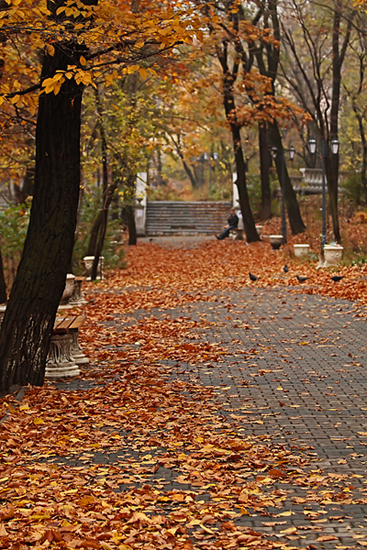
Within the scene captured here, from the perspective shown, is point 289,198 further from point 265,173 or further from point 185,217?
point 185,217

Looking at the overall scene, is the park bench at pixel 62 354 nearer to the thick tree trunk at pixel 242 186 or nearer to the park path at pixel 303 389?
the park path at pixel 303 389

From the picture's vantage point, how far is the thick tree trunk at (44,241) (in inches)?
333

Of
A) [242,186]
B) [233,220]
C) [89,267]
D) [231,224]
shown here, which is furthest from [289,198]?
[89,267]

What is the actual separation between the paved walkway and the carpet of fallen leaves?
3.4 inches

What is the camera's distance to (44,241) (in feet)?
28.0

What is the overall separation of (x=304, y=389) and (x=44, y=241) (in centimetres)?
317

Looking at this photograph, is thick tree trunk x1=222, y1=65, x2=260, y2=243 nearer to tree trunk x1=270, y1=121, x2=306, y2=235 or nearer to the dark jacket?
tree trunk x1=270, y1=121, x2=306, y2=235

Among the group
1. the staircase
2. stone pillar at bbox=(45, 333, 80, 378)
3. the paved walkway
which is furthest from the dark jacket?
stone pillar at bbox=(45, 333, 80, 378)

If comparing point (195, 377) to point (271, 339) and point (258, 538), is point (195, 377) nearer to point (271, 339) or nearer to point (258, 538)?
point (271, 339)

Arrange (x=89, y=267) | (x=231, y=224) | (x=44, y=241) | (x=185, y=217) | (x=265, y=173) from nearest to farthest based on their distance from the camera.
A: (x=44, y=241), (x=89, y=267), (x=231, y=224), (x=265, y=173), (x=185, y=217)

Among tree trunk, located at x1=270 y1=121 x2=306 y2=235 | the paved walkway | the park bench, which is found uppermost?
tree trunk, located at x1=270 y1=121 x2=306 y2=235

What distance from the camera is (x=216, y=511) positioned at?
16.4 feet

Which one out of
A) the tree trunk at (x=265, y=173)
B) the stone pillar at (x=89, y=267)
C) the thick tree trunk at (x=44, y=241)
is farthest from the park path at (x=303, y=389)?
the tree trunk at (x=265, y=173)

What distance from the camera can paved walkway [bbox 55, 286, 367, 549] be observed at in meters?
4.95
